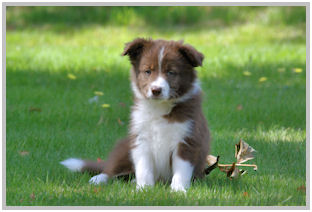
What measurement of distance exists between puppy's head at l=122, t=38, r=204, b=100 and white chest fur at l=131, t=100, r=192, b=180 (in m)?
0.16

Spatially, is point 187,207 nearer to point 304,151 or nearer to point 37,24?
point 304,151

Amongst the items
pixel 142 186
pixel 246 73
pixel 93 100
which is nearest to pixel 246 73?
pixel 246 73

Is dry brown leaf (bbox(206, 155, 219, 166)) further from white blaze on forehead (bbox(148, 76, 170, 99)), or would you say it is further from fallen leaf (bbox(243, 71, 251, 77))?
fallen leaf (bbox(243, 71, 251, 77))

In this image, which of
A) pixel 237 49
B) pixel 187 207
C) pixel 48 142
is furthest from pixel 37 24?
pixel 187 207

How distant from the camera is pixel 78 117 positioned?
6969 mm

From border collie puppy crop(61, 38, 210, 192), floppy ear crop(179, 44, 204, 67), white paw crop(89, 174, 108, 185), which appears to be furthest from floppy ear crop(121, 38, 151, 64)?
white paw crop(89, 174, 108, 185)

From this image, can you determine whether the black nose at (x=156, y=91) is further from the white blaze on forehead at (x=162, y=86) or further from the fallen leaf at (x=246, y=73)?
the fallen leaf at (x=246, y=73)

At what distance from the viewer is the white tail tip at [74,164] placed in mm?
5176

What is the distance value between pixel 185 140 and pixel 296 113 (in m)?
3.06

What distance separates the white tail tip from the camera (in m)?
5.18

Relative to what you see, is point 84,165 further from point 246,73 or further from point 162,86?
point 246,73

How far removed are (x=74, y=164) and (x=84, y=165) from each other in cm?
10

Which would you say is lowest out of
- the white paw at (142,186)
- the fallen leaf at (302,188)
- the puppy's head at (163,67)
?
the fallen leaf at (302,188)

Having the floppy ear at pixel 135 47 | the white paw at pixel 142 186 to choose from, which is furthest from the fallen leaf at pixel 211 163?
the floppy ear at pixel 135 47
